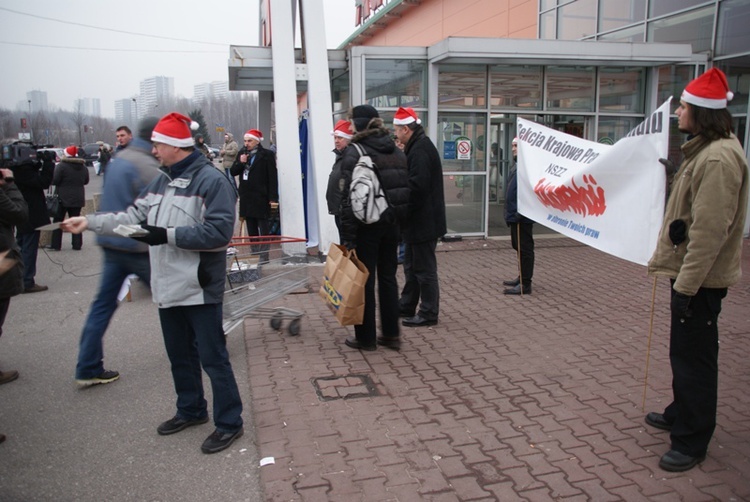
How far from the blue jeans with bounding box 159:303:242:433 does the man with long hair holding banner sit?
2.67m

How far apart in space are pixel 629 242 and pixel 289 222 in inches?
246

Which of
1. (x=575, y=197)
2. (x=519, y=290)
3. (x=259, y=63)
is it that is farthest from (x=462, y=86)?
(x=575, y=197)

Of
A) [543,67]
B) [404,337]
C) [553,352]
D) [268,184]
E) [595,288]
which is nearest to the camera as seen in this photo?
[553,352]

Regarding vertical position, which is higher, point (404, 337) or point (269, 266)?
point (269, 266)

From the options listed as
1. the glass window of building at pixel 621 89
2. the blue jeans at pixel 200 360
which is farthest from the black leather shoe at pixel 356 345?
the glass window of building at pixel 621 89

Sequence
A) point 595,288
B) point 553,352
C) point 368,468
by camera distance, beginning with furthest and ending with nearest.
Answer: point 595,288, point 553,352, point 368,468

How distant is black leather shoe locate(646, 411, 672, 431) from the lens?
→ 158 inches

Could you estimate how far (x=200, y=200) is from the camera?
3672 mm

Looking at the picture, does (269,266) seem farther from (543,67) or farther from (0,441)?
(543,67)

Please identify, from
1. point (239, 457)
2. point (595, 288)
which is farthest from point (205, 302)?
point (595, 288)

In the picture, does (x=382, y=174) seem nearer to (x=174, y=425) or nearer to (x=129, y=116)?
(x=174, y=425)

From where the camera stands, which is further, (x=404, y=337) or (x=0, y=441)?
(x=404, y=337)

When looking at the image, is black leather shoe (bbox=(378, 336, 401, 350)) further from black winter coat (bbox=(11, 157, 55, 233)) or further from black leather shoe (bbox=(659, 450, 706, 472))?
black winter coat (bbox=(11, 157, 55, 233))

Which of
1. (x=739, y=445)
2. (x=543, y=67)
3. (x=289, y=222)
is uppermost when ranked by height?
(x=543, y=67)
